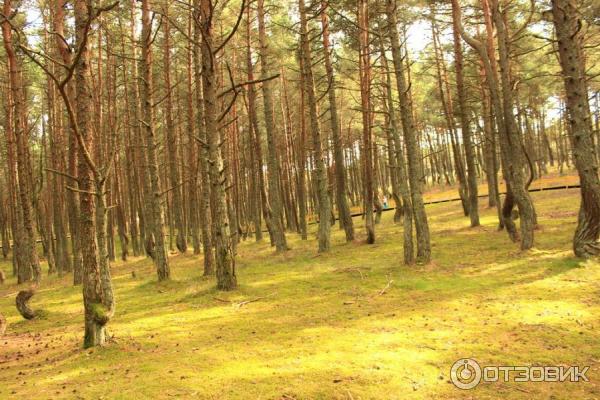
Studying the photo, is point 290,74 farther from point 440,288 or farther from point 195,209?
point 440,288

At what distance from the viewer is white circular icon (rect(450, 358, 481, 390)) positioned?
175 inches

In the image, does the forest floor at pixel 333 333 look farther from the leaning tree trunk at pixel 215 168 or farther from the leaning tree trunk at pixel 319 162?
the leaning tree trunk at pixel 319 162

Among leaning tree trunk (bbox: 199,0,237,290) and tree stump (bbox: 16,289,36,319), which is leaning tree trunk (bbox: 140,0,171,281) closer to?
leaning tree trunk (bbox: 199,0,237,290)

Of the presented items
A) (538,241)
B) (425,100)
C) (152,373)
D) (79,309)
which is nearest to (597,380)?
(152,373)

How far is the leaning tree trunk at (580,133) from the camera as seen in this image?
9.08 meters

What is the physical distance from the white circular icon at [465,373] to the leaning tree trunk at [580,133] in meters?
5.99

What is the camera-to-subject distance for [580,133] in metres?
9.24

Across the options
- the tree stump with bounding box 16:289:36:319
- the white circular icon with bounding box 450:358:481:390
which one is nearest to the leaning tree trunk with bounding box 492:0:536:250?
the white circular icon with bounding box 450:358:481:390

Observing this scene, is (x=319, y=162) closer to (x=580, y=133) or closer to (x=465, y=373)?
(x=580, y=133)

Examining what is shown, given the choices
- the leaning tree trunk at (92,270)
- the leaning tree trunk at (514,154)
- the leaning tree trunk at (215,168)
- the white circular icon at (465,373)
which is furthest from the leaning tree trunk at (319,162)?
the white circular icon at (465,373)

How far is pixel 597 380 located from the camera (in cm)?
441

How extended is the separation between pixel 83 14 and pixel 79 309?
6696 millimetres

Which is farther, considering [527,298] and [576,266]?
[576,266]

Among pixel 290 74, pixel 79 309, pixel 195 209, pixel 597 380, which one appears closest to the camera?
pixel 597 380
